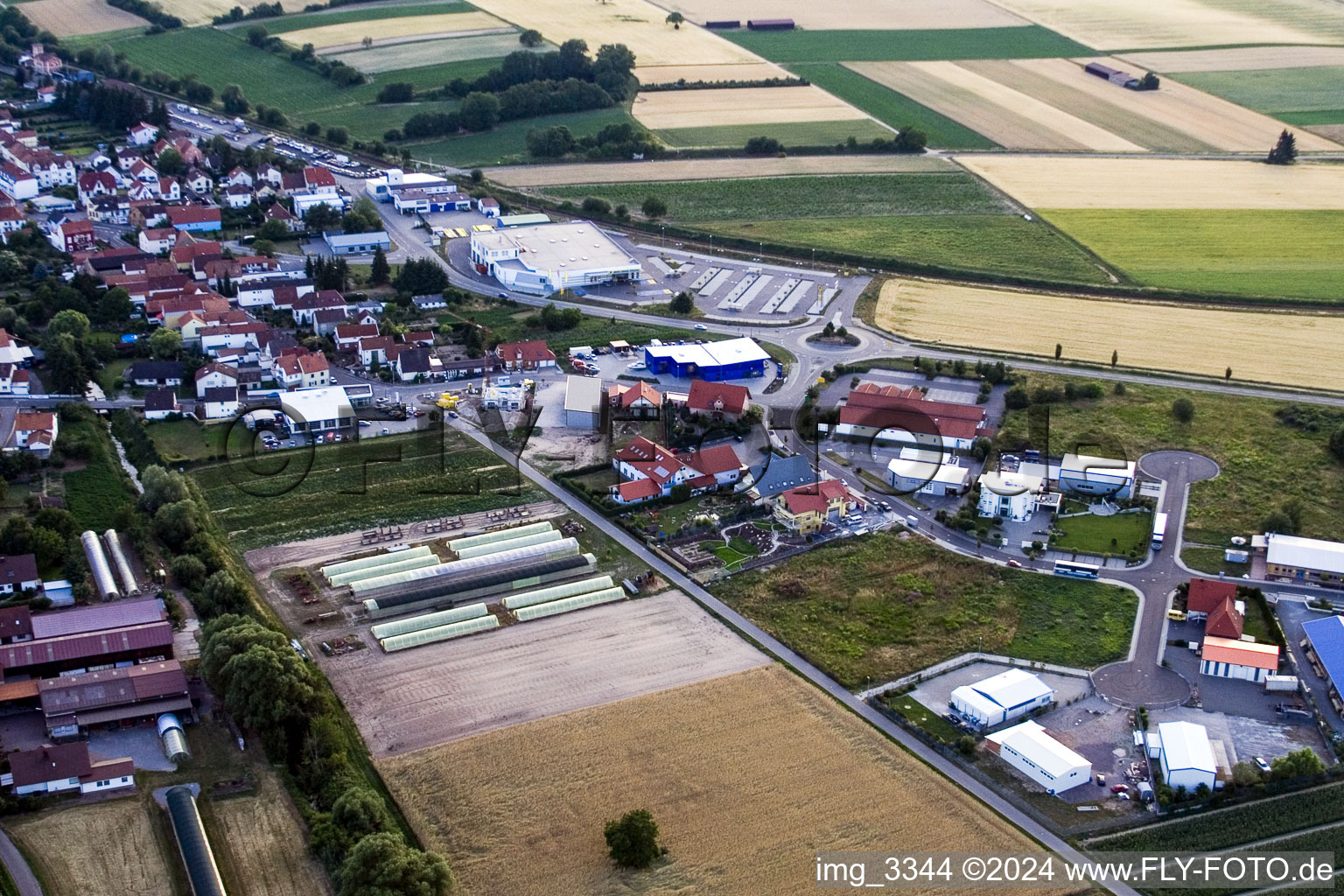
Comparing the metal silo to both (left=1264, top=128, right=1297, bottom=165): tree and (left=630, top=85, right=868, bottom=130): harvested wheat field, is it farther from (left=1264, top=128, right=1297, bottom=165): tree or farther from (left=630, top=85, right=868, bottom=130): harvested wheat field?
(left=1264, top=128, right=1297, bottom=165): tree

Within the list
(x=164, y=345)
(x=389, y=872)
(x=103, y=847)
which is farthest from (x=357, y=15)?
(x=389, y=872)

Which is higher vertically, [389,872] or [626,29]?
[626,29]

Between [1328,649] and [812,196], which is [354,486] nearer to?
[1328,649]

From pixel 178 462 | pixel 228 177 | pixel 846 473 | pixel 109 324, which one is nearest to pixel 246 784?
pixel 178 462

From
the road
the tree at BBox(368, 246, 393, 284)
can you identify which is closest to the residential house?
the road

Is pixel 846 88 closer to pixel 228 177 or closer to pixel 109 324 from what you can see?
pixel 228 177

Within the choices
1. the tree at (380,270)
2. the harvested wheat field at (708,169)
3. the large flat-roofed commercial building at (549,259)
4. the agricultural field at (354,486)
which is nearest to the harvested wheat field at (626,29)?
the harvested wheat field at (708,169)
